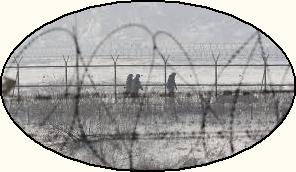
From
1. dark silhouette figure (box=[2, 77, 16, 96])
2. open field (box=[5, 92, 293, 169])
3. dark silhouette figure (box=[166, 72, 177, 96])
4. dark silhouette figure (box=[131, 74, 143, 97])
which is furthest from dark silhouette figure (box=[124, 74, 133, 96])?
dark silhouette figure (box=[2, 77, 16, 96])

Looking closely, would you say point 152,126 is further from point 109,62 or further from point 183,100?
point 109,62

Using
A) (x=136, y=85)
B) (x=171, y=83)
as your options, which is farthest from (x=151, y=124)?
(x=171, y=83)

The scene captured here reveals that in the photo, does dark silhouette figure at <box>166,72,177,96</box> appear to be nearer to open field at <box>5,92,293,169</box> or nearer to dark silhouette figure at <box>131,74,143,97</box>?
dark silhouette figure at <box>131,74,143,97</box>

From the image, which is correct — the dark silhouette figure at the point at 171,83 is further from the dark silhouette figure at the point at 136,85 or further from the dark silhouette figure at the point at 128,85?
the dark silhouette figure at the point at 128,85

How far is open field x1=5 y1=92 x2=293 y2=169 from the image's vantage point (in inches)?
→ 178

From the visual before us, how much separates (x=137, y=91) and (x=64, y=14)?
13.2 ft

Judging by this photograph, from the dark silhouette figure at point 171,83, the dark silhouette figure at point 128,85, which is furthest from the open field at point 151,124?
the dark silhouette figure at point 171,83

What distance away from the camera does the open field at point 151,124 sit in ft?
14.8

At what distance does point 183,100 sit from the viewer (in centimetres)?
711

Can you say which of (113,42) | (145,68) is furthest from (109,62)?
(113,42)

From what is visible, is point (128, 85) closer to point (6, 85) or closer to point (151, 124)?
point (151, 124)

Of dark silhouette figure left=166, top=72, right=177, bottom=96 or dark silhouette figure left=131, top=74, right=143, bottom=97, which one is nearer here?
dark silhouette figure left=131, top=74, right=143, bottom=97

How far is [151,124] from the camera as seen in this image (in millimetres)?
5660

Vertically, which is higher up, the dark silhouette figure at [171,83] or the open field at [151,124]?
the dark silhouette figure at [171,83]
